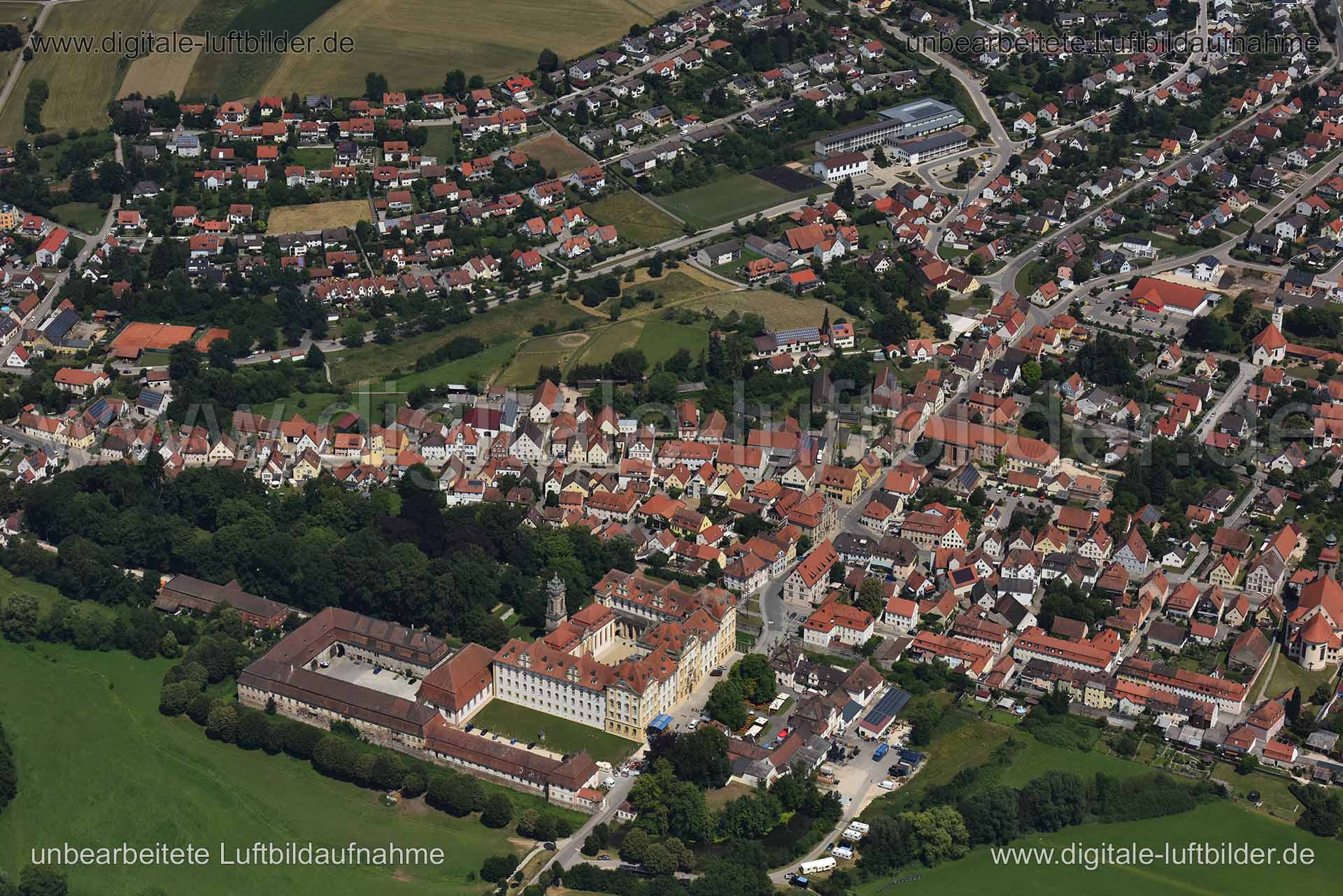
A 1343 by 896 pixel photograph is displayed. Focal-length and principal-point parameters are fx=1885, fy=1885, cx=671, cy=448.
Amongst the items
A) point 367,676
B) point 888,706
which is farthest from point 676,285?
point 888,706

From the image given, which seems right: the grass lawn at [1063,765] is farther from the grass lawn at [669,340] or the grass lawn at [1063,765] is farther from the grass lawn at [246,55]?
the grass lawn at [246,55]

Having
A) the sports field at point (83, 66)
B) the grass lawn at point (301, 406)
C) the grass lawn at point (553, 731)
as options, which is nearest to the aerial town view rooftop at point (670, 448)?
the grass lawn at point (553, 731)

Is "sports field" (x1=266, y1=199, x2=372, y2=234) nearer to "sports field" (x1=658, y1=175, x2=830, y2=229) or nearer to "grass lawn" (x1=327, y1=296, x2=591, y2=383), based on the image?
"grass lawn" (x1=327, y1=296, x2=591, y2=383)

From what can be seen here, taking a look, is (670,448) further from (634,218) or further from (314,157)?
(314,157)

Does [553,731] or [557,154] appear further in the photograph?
[557,154]

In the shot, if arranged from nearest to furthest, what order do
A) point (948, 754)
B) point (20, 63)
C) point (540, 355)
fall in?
point (948, 754) < point (540, 355) < point (20, 63)

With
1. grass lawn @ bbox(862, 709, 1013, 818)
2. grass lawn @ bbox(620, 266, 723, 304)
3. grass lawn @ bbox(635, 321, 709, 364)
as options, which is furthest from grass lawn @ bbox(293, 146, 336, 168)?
grass lawn @ bbox(862, 709, 1013, 818)
